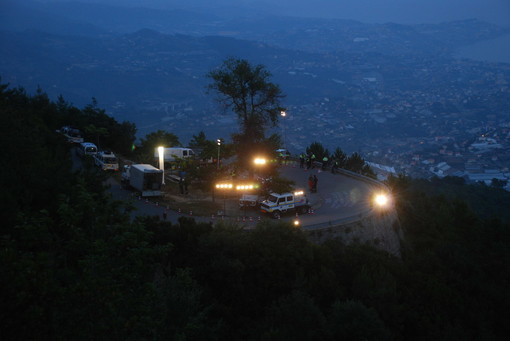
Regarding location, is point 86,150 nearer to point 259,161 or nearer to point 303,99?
point 259,161

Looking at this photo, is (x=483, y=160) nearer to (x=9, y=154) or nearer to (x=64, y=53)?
(x=9, y=154)

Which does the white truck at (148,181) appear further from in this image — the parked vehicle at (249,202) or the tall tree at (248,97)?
the tall tree at (248,97)

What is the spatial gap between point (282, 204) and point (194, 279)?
23.4 ft

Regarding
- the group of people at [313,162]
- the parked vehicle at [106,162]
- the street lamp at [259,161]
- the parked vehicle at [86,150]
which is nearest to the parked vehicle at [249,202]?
the street lamp at [259,161]

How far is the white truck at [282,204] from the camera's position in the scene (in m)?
21.7

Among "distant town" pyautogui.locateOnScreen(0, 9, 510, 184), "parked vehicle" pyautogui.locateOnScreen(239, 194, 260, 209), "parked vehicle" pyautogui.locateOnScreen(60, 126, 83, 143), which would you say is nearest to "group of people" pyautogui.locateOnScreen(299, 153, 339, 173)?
"parked vehicle" pyautogui.locateOnScreen(239, 194, 260, 209)

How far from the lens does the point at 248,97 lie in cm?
3000

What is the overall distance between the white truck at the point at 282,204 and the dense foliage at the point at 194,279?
9.89ft

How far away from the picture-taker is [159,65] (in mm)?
169750

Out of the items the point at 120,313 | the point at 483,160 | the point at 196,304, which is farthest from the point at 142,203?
the point at 483,160

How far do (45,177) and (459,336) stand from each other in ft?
54.4

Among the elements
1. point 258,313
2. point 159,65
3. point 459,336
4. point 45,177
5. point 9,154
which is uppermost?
point 159,65

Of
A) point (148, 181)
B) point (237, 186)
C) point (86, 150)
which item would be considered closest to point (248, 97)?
point (237, 186)

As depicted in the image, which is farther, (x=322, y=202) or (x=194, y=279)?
(x=322, y=202)
